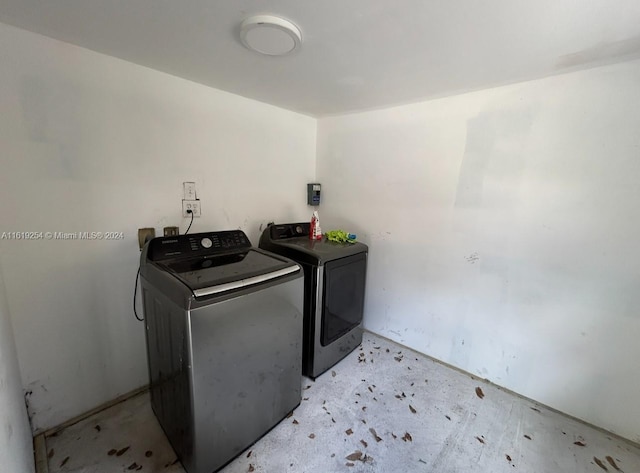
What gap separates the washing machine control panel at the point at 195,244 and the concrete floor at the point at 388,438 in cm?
103

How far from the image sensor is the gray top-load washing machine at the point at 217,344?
1.14 m

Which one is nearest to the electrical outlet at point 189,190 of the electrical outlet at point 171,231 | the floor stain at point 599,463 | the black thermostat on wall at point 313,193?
the electrical outlet at point 171,231

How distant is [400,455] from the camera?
143cm

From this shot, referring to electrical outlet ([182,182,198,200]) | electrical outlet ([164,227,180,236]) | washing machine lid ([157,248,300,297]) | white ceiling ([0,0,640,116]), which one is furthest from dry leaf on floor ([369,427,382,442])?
white ceiling ([0,0,640,116])

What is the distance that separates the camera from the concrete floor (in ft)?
4.47

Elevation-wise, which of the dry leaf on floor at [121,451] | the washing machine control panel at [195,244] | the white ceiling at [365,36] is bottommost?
the dry leaf on floor at [121,451]

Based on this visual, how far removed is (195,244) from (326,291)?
91cm

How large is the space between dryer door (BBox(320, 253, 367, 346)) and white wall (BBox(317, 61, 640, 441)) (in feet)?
1.11

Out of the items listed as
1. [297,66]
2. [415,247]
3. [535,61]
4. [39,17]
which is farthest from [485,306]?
[39,17]

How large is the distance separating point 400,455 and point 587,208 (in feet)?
5.69

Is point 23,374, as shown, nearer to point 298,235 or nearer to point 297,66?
point 298,235

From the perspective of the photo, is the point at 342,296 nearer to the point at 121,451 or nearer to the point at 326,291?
the point at 326,291

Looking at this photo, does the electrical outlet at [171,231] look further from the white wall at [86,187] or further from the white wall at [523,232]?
the white wall at [523,232]

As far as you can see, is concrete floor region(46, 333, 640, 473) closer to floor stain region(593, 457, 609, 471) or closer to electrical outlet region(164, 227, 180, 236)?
floor stain region(593, 457, 609, 471)
